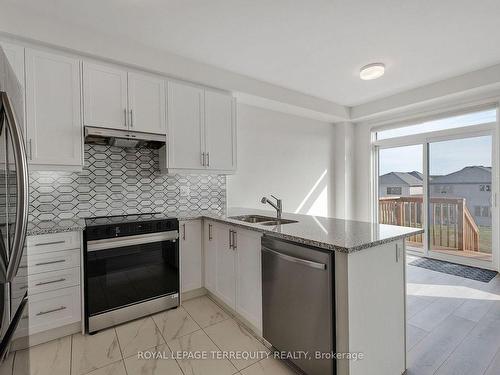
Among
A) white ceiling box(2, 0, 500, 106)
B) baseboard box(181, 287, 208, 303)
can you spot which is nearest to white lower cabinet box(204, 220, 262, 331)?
baseboard box(181, 287, 208, 303)

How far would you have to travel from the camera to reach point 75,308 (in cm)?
215

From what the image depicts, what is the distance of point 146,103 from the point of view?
2654 millimetres

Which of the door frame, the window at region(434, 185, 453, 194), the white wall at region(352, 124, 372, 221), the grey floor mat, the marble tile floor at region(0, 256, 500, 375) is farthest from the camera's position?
the white wall at region(352, 124, 372, 221)

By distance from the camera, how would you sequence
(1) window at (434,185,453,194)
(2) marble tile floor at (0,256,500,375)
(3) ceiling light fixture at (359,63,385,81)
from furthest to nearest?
(1) window at (434,185,453,194), (3) ceiling light fixture at (359,63,385,81), (2) marble tile floor at (0,256,500,375)

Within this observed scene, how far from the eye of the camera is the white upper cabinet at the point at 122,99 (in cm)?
238

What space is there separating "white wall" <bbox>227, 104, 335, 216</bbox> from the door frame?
0.81 meters

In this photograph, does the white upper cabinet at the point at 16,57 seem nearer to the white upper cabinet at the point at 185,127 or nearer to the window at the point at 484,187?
the white upper cabinet at the point at 185,127

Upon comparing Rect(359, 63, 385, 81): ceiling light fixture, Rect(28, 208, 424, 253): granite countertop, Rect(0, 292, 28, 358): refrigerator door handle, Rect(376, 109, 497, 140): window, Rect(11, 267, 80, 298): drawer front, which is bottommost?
Rect(11, 267, 80, 298): drawer front

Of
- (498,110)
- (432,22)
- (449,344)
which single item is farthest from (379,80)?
(449,344)

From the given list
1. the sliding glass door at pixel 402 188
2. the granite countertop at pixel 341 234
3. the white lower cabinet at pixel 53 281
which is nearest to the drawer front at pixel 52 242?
the white lower cabinet at pixel 53 281

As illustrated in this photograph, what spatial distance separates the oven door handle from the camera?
2145 mm

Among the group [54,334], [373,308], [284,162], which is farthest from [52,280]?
[284,162]

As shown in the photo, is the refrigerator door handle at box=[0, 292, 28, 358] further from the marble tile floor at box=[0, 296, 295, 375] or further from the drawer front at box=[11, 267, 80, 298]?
the drawer front at box=[11, 267, 80, 298]

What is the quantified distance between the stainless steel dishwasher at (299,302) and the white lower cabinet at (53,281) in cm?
A: 156
